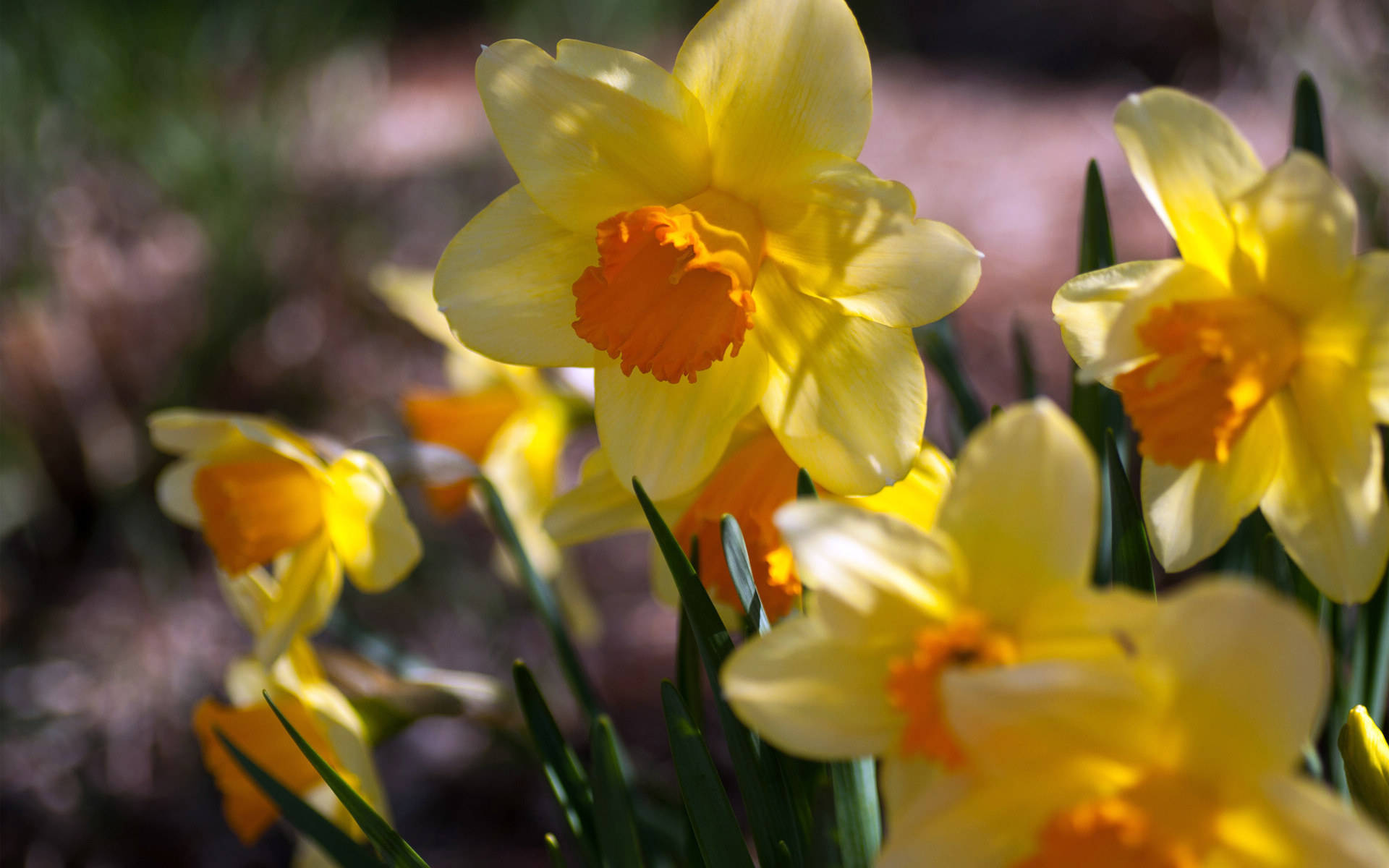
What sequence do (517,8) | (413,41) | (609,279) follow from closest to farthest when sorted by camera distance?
(609,279) → (517,8) → (413,41)

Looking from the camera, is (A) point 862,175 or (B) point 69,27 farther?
(B) point 69,27

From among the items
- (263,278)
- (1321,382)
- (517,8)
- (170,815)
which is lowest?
(170,815)

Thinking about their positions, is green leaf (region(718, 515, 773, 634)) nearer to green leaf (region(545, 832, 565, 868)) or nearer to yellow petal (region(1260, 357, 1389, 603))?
green leaf (region(545, 832, 565, 868))

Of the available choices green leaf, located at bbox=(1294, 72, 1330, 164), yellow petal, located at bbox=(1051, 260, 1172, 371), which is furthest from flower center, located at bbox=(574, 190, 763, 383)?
green leaf, located at bbox=(1294, 72, 1330, 164)

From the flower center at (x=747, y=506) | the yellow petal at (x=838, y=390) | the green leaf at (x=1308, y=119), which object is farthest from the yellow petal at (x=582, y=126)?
the green leaf at (x=1308, y=119)

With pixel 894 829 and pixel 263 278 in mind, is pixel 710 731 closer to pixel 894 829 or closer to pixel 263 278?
pixel 894 829

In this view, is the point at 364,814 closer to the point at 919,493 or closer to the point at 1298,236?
the point at 919,493

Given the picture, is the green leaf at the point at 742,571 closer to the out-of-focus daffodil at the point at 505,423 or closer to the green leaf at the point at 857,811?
the green leaf at the point at 857,811

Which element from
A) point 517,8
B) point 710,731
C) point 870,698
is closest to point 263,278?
point 710,731

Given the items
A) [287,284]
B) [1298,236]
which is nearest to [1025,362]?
[1298,236]
